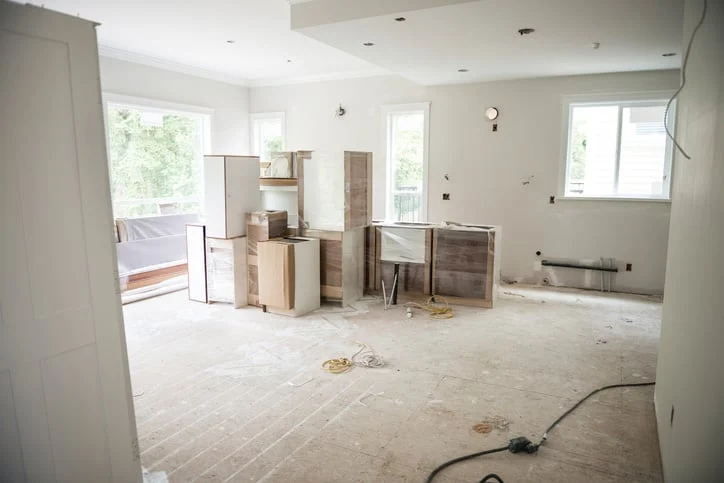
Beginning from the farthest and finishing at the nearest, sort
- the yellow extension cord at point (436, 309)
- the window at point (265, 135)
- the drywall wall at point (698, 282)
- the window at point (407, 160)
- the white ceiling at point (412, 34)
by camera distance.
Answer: the window at point (265, 135) < the window at point (407, 160) < the yellow extension cord at point (436, 309) < the white ceiling at point (412, 34) < the drywall wall at point (698, 282)

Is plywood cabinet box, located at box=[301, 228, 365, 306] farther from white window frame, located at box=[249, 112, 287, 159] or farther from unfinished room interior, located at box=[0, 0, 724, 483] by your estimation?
white window frame, located at box=[249, 112, 287, 159]

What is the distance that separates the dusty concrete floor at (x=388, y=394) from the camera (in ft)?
7.64

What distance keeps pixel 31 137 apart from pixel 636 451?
9.79 ft

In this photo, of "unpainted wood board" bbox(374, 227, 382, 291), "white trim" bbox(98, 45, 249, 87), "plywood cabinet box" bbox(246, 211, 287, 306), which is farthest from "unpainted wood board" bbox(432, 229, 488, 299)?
"white trim" bbox(98, 45, 249, 87)

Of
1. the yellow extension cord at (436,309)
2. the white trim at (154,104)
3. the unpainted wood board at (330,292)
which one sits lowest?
the yellow extension cord at (436,309)

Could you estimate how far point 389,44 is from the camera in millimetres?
4367

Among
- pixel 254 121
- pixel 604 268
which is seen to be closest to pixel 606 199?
pixel 604 268

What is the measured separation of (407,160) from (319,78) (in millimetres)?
1862

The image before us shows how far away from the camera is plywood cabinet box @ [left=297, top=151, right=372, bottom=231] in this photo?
4.84 meters

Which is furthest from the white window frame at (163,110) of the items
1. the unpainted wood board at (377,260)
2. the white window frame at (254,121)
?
the unpainted wood board at (377,260)

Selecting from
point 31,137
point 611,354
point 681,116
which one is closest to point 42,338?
point 31,137

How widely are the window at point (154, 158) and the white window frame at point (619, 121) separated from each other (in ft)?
16.2

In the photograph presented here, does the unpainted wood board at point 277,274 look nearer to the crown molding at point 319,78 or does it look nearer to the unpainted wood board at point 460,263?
the unpainted wood board at point 460,263

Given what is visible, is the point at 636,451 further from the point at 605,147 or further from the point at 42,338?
the point at 605,147
